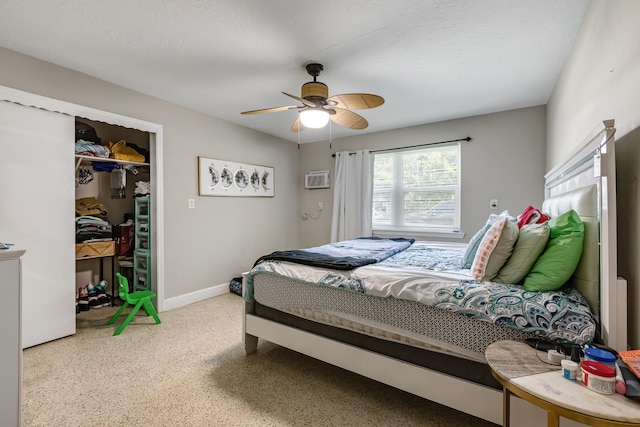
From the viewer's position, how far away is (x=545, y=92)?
2891 millimetres

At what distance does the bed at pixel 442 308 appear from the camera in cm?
115

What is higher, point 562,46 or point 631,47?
point 562,46

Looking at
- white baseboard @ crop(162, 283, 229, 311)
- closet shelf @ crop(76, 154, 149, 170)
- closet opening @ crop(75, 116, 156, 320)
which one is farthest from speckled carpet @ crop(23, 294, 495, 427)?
closet shelf @ crop(76, 154, 149, 170)

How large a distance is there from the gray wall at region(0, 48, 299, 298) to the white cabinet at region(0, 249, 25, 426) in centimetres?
150

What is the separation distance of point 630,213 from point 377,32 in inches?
65.4

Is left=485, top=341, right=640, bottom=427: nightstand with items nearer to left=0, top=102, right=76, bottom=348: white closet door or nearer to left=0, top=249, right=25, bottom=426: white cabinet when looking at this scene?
left=0, top=249, right=25, bottom=426: white cabinet

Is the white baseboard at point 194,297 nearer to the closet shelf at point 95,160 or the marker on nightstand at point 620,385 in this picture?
the closet shelf at point 95,160

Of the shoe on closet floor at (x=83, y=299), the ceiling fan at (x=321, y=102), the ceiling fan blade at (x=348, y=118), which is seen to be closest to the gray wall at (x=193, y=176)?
the shoe on closet floor at (x=83, y=299)

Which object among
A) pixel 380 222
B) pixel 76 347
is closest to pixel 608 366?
pixel 76 347

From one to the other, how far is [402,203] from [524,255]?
279 centimetres

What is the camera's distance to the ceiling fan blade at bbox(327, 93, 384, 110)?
2154 millimetres

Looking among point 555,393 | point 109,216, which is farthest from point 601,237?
point 109,216

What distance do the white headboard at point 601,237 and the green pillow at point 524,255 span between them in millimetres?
160

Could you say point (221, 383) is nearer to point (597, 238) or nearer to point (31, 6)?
point (597, 238)
